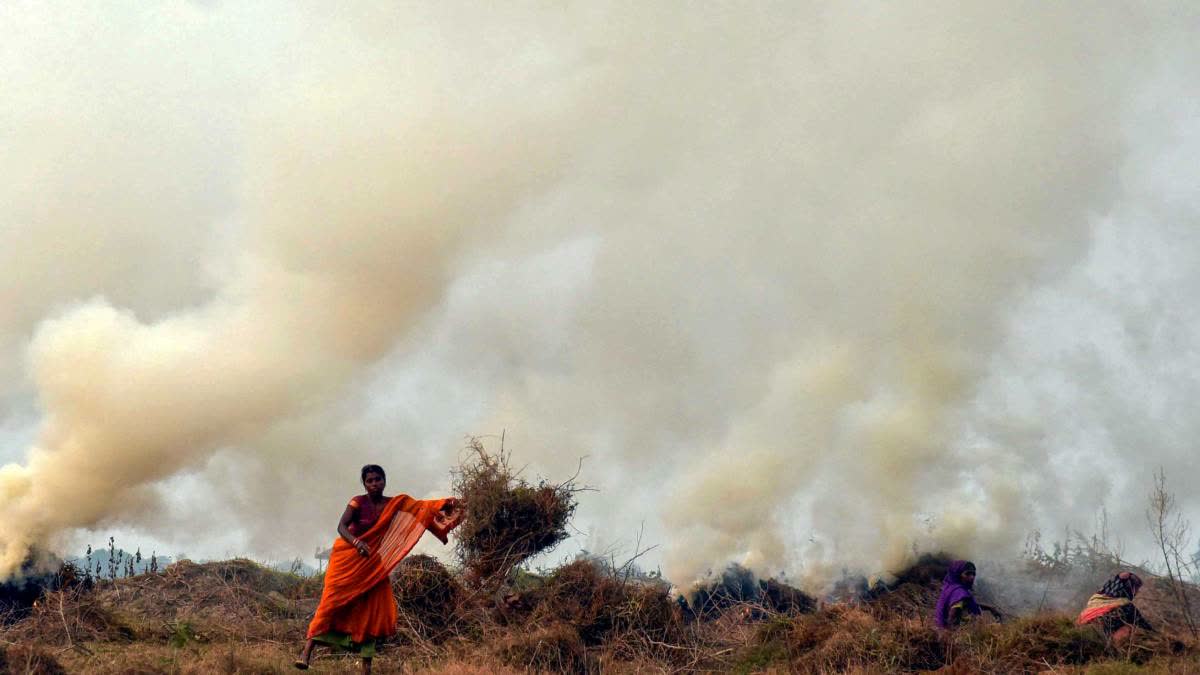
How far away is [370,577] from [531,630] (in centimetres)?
246

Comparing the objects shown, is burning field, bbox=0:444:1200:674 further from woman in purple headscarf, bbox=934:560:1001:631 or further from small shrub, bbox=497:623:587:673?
woman in purple headscarf, bbox=934:560:1001:631

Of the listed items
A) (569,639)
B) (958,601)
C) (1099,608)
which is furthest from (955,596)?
(569,639)

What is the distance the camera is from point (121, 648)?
11750 mm

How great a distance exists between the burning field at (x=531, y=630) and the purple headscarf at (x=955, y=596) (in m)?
0.50

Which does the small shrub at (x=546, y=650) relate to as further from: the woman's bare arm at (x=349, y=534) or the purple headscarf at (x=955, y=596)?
the purple headscarf at (x=955, y=596)

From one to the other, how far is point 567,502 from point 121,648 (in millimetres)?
6176

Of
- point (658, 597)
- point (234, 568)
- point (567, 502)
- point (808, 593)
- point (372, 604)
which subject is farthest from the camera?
point (808, 593)

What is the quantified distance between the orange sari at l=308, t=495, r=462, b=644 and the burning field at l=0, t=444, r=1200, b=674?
637mm

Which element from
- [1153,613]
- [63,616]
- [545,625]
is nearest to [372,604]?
[545,625]

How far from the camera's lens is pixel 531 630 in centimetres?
1173

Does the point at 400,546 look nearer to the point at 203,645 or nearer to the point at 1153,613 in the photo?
the point at 203,645

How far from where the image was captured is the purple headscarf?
12.6 meters

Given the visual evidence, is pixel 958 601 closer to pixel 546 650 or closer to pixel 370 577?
pixel 546 650

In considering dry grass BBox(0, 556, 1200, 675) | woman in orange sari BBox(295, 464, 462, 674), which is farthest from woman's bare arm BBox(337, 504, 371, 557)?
dry grass BBox(0, 556, 1200, 675)
